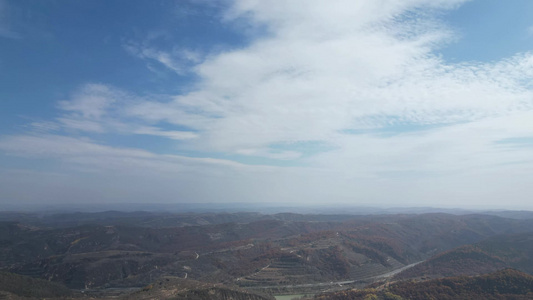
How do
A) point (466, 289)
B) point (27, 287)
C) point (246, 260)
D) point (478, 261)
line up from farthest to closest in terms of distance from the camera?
point (246, 260), point (478, 261), point (27, 287), point (466, 289)

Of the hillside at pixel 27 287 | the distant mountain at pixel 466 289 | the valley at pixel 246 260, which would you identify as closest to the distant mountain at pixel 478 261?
the valley at pixel 246 260

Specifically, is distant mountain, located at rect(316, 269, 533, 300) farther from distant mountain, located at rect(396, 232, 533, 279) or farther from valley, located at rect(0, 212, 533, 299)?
distant mountain, located at rect(396, 232, 533, 279)

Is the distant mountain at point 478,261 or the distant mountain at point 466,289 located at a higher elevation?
the distant mountain at point 466,289

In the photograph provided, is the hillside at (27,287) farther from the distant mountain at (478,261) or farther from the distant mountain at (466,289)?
the distant mountain at (478,261)

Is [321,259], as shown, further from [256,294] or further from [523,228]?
[523,228]

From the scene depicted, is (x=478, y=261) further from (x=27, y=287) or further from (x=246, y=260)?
(x=27, y=287)

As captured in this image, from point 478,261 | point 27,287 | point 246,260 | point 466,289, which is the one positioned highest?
point 466,289

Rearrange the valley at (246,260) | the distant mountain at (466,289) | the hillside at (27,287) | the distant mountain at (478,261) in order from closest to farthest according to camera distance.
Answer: the distant mountain at (466,289)
the hillside at (27,287)
the valley at (246,260)
the distant mountain at (478,261)

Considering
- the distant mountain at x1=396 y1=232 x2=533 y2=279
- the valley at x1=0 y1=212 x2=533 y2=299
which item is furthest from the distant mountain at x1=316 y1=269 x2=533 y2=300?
the distant mountain at x1=396 y1=232 x2=533 y2=279

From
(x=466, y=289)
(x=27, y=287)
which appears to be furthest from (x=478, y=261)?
(x=27, y=287)

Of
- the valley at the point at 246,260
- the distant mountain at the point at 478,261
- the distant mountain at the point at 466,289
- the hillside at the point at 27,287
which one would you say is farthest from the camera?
the distant mountain at the point at 478,261
